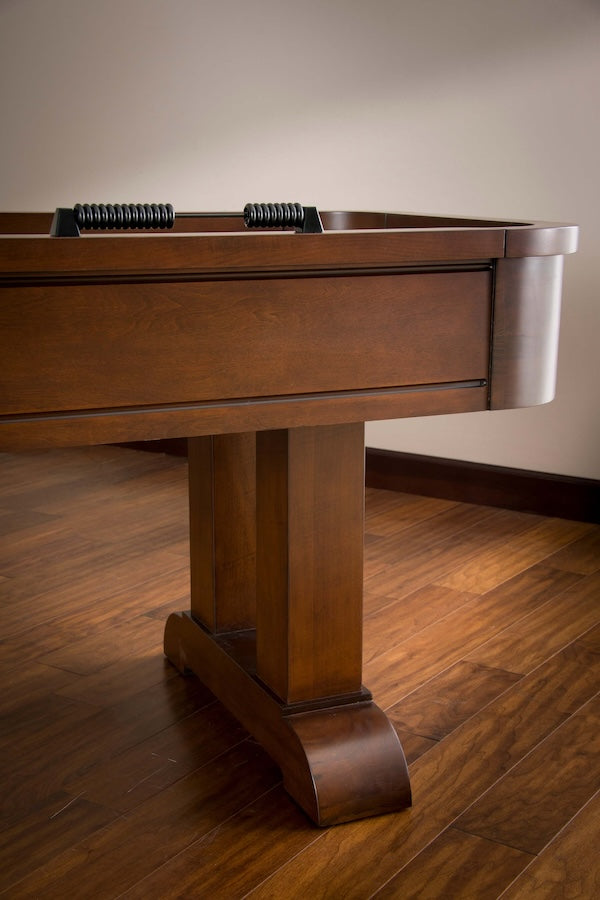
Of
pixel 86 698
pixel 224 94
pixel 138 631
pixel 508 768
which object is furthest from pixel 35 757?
pixel 224 94

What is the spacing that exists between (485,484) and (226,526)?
1.52 m

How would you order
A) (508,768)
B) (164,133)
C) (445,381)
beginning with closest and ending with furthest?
1. (445,381)
2. (508,768)
3. (164,133)

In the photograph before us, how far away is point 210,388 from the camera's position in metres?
1.32

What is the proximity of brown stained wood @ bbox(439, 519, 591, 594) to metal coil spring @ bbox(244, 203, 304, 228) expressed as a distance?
4.31 feet

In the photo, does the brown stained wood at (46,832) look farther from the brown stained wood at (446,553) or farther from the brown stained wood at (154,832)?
the brown stained wood at (446,553)

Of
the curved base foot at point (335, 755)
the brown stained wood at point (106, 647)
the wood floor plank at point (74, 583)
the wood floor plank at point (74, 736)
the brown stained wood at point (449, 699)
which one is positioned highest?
the curved base foot at point (335, 755)

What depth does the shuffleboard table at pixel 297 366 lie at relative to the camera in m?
1.25

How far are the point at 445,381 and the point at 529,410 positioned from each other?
72.7 inches

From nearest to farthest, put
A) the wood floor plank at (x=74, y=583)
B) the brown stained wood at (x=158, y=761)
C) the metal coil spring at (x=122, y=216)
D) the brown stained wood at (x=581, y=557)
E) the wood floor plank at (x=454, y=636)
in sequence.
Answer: the metal coil spring at (x=122, y=216) → the brown stained wood at (x=158, y=761) → the wood floor plank at (x=454, y=636) → the wood floor plank at (x=74, y=583) → the brown stained wood at (x=581, y=557)

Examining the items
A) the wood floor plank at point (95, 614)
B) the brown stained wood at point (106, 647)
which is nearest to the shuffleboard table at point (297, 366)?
the brown stained wood at point (106, 647)

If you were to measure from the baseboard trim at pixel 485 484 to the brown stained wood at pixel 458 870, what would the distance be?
1.73 m

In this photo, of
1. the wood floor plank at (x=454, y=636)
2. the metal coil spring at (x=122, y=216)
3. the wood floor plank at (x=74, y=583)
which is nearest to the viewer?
the metal coil spring at (x=122, y=216)

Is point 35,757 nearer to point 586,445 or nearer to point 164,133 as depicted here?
point 586,445

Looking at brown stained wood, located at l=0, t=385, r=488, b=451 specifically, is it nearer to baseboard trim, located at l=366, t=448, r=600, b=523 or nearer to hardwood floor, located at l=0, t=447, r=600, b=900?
hardwood floor, located at l=0, t=447, r=600, b=900
